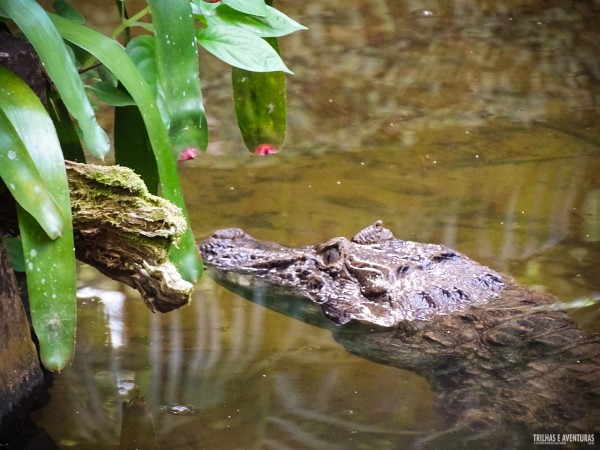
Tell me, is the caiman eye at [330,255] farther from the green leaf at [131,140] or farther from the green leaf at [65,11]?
the green leaf at [65,11]

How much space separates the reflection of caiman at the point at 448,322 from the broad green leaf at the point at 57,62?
4.28ft

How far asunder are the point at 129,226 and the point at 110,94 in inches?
16.3

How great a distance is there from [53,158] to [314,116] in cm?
314

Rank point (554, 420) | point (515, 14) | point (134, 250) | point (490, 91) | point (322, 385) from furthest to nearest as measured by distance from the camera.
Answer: point (515, 14) → point (490, 91) → point (322, 385) → point (554, 420) → point (134, 250)

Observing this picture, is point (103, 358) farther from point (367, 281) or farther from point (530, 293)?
point (530, 293)

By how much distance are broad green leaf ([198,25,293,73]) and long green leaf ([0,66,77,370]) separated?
18.6 inches

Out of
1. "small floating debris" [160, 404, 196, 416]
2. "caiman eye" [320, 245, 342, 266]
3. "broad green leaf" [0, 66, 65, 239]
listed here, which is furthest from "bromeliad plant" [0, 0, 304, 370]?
"caiman eye" [320, 245, 342, 266]

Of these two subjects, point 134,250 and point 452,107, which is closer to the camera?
point 134,250

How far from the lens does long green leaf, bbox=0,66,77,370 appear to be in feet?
5.48

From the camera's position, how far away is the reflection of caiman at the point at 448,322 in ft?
7.98

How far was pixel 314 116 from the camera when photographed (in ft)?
15.6

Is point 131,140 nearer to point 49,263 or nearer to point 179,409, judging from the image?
point 49,263

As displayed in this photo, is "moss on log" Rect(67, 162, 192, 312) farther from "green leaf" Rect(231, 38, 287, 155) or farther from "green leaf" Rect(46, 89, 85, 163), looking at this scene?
"green leaf" Rect(231, 38, 287, 155)

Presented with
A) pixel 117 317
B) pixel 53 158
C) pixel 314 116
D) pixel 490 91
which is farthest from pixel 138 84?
pixel 490 91
